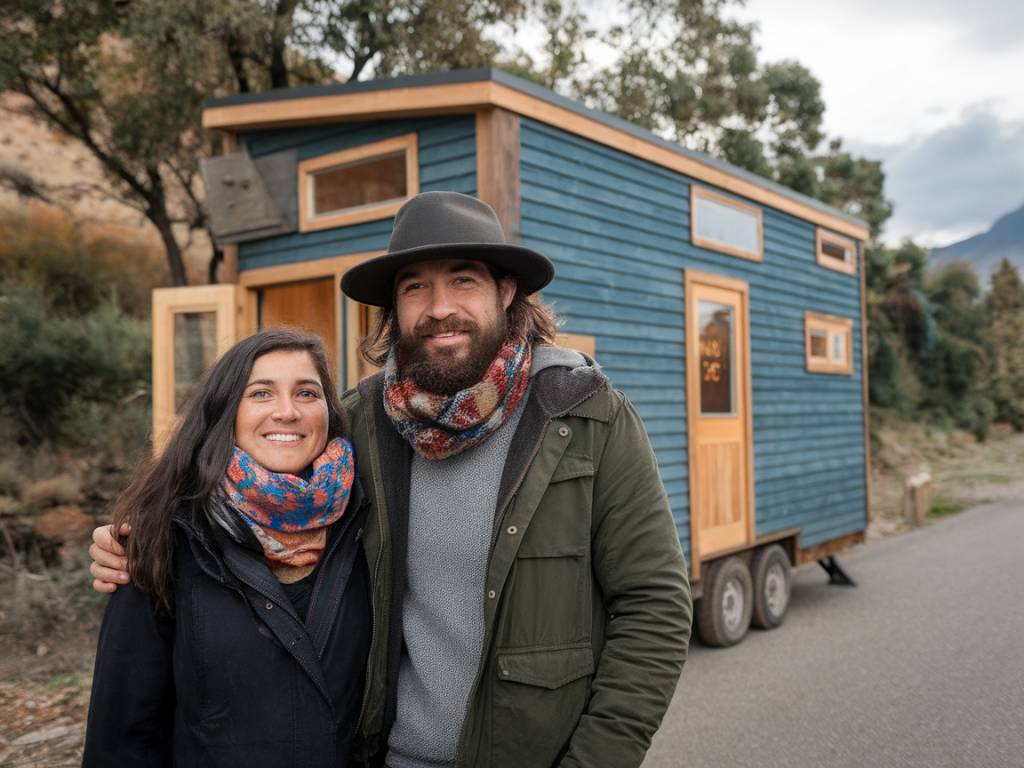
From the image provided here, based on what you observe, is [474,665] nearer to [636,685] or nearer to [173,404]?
[636,685]

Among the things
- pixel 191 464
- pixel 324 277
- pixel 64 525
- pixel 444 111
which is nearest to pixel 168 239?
pixel 64 525

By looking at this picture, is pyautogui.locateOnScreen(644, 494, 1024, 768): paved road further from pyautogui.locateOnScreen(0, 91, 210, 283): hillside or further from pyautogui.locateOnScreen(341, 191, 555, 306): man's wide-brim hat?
pyautogui.locateOnScreen(0, 91, 210, 283): hillside

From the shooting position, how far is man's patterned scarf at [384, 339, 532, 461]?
1.95 meters

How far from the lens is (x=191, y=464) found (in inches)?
77.4

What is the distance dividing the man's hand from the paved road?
132 inches

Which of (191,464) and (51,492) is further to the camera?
(51,492)

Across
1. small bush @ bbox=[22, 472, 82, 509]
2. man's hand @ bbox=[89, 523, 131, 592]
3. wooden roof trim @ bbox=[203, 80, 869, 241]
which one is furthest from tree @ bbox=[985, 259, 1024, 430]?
man's hand @ bbox=[89, 523, 131, 592]

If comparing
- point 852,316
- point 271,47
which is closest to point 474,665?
point 852,316

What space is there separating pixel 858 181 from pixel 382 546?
22.0 meters

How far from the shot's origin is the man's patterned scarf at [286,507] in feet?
6.09

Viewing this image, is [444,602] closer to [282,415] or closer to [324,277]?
[282,415]

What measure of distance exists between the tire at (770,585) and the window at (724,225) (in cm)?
A: 251

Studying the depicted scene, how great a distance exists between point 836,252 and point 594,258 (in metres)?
4.17

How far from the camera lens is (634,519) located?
1.91 meters
